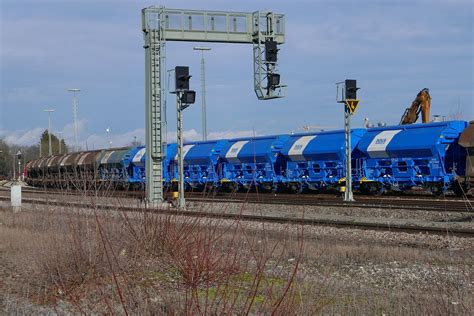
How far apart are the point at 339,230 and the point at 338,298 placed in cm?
920

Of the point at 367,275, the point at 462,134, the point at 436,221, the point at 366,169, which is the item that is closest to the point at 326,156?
the point at 366,169

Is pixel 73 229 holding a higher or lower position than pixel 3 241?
higher

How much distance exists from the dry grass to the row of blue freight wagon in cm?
1351

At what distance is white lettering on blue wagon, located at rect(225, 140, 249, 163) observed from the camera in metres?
40.0

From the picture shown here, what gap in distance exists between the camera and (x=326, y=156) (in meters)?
35.1

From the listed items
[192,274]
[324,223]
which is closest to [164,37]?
[324,223]

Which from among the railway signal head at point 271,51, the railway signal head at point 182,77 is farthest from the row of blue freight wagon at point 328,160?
the railway signal head at point 182,77

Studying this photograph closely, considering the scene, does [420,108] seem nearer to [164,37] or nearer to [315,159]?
[315,159]

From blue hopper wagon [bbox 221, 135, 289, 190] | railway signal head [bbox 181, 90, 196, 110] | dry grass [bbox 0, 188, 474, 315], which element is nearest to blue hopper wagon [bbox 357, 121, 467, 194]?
blue hopper wagon [bbox 221, 135, 289, 190]

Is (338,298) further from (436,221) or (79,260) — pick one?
(436,221)

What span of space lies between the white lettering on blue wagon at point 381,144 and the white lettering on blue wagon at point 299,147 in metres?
4.48

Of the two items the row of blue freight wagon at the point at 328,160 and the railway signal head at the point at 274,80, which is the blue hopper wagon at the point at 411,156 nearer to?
Answer: the row of blue freight wagon at the point at 328,160

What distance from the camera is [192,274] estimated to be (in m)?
6.69

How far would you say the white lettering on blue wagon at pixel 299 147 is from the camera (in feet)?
120
